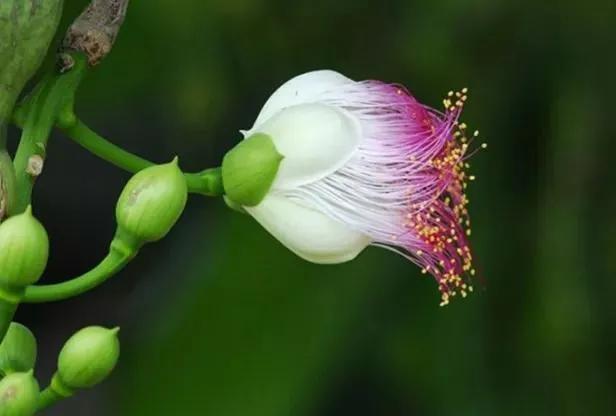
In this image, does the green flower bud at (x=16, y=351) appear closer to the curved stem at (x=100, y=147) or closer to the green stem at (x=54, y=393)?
the green stem at (x=54, y=393)

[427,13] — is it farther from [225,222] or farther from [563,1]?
[225,222]

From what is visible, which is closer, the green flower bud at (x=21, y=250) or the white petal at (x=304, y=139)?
the green flower bud at (x=21, y=250)

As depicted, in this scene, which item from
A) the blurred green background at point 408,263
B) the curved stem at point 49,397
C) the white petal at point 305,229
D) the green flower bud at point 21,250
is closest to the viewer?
the green flower bud at point 21,250

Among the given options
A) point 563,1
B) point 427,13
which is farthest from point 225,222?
point 563,1

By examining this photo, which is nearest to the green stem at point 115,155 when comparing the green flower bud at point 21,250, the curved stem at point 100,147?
the curved stem at point 100,147

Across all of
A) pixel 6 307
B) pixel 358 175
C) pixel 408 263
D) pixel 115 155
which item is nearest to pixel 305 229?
pixel 358 175

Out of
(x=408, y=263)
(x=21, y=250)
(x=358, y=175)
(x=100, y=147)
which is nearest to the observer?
(x=21, y=250)

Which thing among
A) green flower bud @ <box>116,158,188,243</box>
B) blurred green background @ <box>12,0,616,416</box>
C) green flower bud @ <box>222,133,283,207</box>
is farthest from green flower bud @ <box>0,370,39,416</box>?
blurred green background @ <box>12,0,616,416</box>

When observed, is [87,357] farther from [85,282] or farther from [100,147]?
[100,147]
